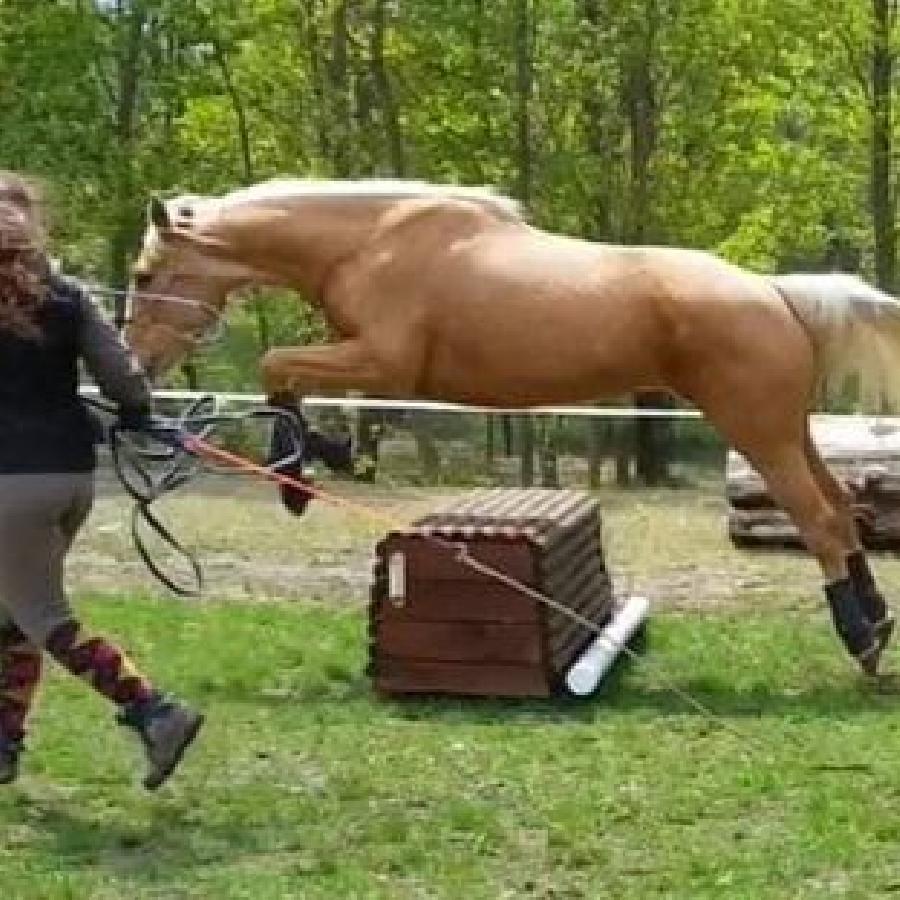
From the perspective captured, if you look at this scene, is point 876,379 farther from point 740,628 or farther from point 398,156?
point 398,156

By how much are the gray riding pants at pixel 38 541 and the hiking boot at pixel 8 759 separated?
447 mm

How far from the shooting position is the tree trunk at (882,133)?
23.0m

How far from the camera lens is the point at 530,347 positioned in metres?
7.94

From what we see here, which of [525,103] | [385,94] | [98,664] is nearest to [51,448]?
[98,664]

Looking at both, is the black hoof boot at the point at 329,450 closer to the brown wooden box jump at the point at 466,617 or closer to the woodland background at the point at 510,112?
the brown wooden box jump at the point at 466,617

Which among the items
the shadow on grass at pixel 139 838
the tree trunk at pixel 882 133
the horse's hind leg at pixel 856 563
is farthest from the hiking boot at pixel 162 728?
the tree trunk at pixel 882 133

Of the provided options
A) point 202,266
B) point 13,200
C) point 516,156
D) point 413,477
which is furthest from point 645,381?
point 516,156

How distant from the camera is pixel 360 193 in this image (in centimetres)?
812

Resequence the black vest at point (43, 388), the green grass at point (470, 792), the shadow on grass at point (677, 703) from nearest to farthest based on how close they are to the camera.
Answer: the green grass at point (470, 792) < the black vest at point (43, 388) < the shadow on grass at point (677, 703)

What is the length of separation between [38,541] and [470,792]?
1434 millimetres

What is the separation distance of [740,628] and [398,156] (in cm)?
1468

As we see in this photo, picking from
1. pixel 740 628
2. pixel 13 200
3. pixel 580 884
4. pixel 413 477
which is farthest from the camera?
pixel 413 477

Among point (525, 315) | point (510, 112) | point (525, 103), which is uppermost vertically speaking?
point (525, 315)

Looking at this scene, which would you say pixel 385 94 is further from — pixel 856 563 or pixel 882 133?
pixel 856 563
